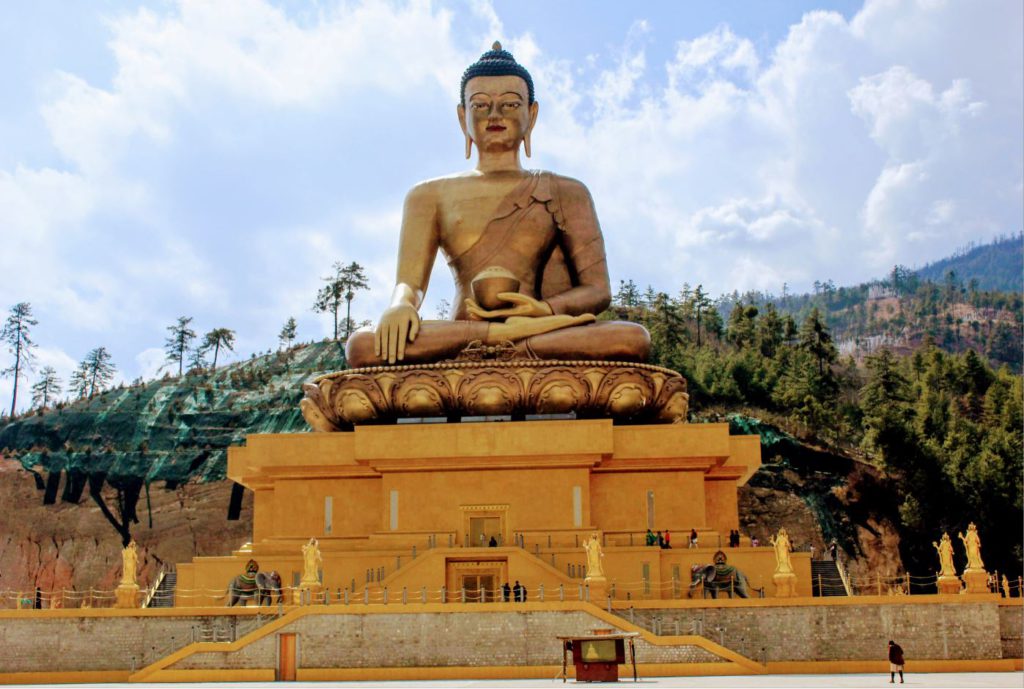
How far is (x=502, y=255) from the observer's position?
65.3 ft

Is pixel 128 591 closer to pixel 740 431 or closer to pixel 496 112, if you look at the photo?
pixel 496 112

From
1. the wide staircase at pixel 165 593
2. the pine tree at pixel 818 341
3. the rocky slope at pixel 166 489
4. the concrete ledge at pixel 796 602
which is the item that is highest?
the pine tree at pixel 818 341

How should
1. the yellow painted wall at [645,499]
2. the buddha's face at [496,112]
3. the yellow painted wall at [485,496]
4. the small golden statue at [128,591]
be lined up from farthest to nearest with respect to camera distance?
the buddha's face at [496,112] → the yellow painted wall at [645,499] → the yellow painted wall at [485,496] → the small golden statue at [128,591]

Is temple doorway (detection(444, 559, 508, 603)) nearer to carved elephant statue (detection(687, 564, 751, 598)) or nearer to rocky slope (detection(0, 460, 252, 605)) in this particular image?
carved elephant statue (detection(687, 564, 751, 598))

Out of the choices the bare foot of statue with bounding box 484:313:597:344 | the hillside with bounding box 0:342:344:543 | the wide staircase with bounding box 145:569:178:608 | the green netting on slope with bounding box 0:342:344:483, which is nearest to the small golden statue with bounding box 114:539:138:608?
the wide staircase with bounding box 145:569:178:608


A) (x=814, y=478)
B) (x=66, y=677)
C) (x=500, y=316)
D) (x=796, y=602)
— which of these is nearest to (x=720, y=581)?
(x=796, y=602)

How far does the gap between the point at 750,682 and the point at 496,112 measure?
1164cm

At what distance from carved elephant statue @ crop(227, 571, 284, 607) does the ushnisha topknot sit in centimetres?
932

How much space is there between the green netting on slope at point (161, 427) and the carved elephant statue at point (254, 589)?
26862 mm

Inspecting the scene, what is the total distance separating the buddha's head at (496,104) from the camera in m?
20.6

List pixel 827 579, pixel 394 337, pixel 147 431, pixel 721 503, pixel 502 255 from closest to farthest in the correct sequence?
pixel 827 579, pixel 394 337, pixel 721 503, pixel 502 255, pixel 147 431

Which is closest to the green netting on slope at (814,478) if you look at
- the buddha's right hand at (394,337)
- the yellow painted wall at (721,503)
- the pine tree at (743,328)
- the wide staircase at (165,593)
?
the pine tree at (743,328)

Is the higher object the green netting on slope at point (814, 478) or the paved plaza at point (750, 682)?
the green netting on slope at point (814, 478)

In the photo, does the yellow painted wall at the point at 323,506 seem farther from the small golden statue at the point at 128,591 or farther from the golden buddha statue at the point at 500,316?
the small golden statue at the point at 128,591
